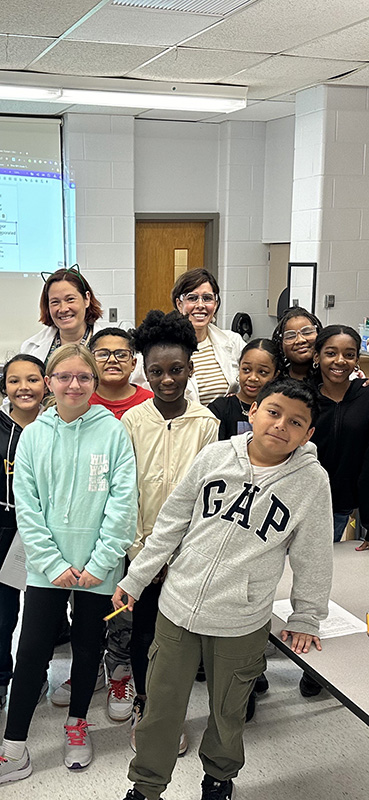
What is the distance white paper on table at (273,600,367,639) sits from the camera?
1860 mm

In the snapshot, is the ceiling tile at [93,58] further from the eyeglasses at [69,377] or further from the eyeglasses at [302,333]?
the eyeglasses at [69,377]

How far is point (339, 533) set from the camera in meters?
2.63

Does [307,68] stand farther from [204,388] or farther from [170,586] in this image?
[170,586]

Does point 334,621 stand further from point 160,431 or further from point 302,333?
point 302,333

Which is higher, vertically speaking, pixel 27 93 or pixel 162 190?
pixel 27 93

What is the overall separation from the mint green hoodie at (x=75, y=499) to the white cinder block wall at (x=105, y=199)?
3829 mm

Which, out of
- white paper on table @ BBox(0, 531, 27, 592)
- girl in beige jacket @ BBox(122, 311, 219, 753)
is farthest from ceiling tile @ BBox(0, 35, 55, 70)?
white paper on table @ BBox(0, 531, 27, 592)

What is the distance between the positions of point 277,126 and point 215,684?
5.22 meters

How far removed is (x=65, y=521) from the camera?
207 centimetres

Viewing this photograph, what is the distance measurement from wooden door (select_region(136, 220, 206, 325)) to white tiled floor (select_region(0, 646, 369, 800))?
4.17 m

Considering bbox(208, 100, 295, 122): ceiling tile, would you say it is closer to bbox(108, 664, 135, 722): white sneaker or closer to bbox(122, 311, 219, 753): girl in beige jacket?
bbox(122, 311, 219, 753): girl in beige jacket

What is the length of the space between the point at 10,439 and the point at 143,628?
752mm

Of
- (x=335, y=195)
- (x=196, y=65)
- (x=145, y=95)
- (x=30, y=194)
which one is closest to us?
(x=196, y=65)

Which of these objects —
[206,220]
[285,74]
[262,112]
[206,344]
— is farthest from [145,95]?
[206,344]
